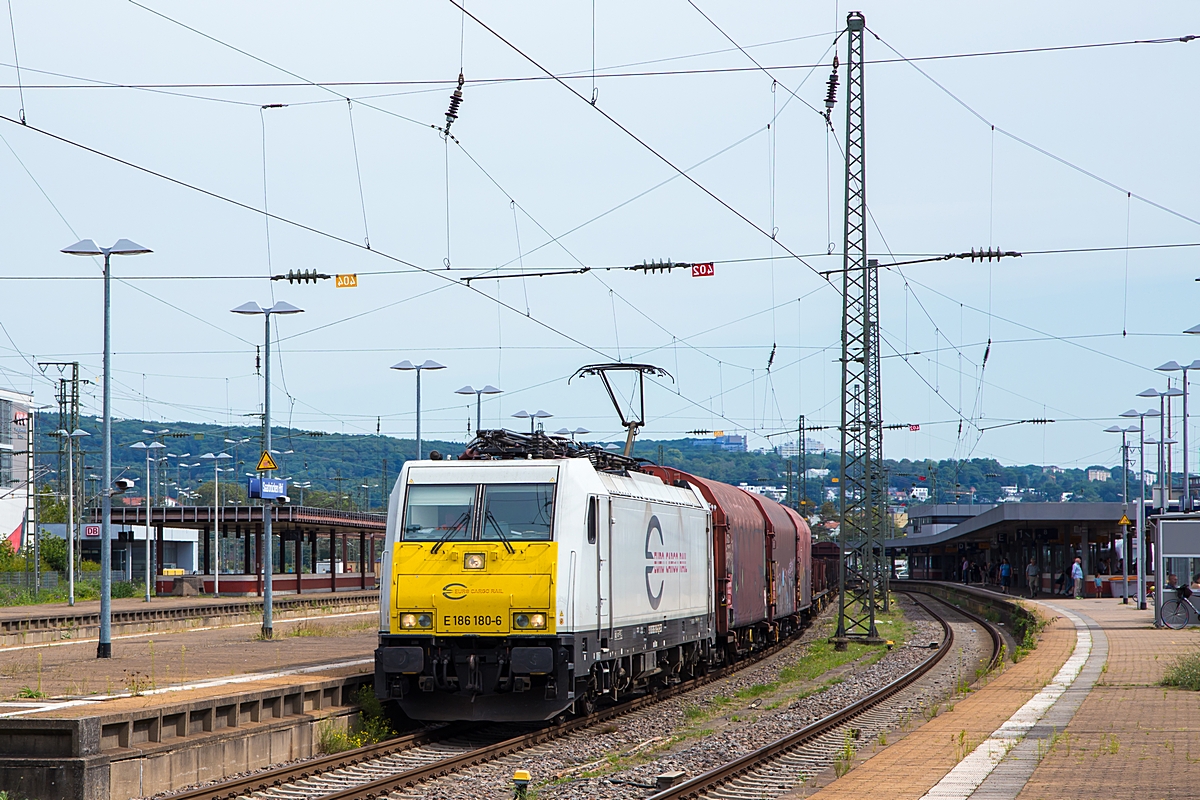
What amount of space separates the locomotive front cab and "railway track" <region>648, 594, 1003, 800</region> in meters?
2.78

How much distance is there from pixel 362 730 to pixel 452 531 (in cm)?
264

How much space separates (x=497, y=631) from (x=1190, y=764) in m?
7.61

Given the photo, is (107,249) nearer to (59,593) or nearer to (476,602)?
(476,602)

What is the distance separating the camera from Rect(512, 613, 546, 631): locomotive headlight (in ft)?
52.6

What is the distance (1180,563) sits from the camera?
31188 millimetres

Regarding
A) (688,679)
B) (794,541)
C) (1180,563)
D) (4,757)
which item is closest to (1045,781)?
(4,757)

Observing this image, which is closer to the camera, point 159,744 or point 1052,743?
point 159,744

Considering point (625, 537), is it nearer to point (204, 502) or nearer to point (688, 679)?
point (688, 679)

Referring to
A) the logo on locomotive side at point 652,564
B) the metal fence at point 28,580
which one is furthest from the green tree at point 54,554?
the logo on locomotive side at point 652,564

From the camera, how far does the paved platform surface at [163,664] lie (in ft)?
51.1

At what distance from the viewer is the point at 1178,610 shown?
3130 cm

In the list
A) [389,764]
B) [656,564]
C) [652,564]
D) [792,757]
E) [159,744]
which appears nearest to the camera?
[159,744]

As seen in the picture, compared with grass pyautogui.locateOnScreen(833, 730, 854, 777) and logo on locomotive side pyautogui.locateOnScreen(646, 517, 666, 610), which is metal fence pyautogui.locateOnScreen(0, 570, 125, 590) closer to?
logo on locomotive side pyautogui.locateOnScreen(646, 517, 666, 610)

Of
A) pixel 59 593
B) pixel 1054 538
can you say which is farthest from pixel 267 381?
pixel 1054 538
